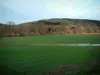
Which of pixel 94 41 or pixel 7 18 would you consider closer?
pixel 7 18

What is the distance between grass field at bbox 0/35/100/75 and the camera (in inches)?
136

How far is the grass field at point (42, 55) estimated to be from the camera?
3453mm

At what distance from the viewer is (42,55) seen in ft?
11.8

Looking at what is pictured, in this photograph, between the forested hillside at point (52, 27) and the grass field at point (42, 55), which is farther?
the forested hillside at point (52, 27)

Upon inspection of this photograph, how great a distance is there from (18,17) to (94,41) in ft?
4.25

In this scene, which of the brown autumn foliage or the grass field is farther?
the brown autumn foliage

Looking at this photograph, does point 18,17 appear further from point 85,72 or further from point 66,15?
point 85,72

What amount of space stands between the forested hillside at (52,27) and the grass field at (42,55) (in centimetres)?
8

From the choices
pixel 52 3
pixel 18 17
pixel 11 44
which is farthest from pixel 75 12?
pixel 11 44

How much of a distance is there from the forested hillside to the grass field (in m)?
0.08

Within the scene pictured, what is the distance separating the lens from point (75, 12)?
3863 mm

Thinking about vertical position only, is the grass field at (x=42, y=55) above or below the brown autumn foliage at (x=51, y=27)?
below

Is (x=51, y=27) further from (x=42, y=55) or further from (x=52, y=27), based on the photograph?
(x=42, y=55)

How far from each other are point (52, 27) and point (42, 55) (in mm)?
499
